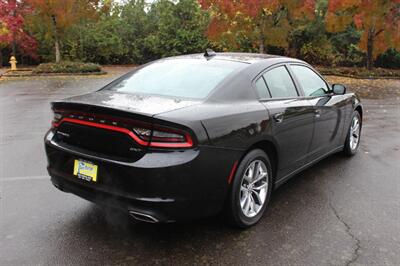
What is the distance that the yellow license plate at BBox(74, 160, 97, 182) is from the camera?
3.07 meters

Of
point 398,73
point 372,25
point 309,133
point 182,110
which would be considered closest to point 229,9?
point 372,25

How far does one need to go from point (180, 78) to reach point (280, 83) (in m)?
1.07

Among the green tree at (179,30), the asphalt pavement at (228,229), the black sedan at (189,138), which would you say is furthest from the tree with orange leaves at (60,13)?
the black sedan at (189,138)

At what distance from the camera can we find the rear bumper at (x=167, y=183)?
2834mm

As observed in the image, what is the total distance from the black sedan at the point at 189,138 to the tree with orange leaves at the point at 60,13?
16.9 m

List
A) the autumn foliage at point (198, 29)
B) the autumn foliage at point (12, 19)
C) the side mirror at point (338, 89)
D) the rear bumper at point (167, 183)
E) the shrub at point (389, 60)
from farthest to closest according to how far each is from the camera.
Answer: the shrub at point (389, 60) < the autumn foliage at point (12, 19) < the autumn foliage at point (198, 29) < the side mirror at point (338, 89) < the rear bumper at point (167, 183)

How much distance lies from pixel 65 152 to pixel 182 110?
3.52 feet

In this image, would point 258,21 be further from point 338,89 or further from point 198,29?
point 338,89

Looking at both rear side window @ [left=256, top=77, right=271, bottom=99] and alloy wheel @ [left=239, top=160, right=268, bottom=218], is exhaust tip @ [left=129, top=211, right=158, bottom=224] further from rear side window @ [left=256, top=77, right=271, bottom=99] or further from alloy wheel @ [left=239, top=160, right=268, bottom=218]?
rear side window @ [left=256, top=77, right=271, bottom=99]

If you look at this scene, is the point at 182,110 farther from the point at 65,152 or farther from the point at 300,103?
the point at 300,103

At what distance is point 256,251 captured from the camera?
122 inches

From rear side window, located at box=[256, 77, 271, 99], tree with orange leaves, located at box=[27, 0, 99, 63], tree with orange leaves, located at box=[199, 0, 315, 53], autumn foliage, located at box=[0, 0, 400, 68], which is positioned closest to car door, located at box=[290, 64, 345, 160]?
rear side window, located at box=[256, 77, 271, 99]

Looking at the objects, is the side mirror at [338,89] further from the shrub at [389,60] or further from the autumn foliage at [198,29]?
the shrub at [389,60]

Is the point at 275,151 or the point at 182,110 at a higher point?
the point at 182,110
